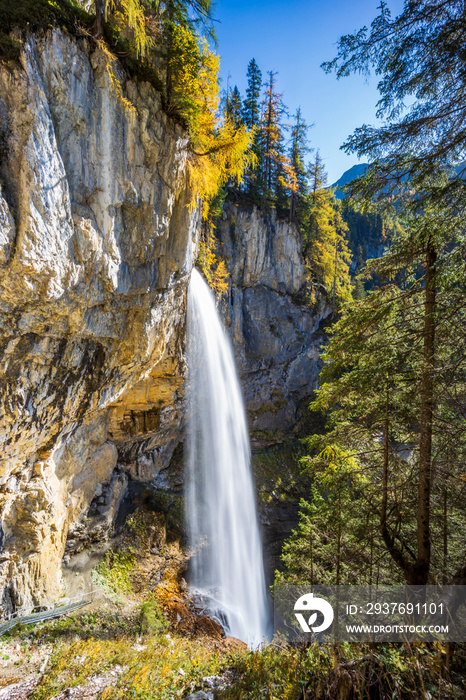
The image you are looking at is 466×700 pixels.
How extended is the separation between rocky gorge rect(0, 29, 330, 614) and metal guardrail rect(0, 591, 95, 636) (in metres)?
0.30

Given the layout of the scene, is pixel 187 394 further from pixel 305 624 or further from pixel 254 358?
pixel 305 624

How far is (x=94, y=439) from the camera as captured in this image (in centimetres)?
1077

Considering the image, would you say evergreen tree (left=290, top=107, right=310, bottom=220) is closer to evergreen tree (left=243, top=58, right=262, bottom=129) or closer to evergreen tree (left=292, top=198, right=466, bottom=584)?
evergreen tree (left=243, top=58, right=262, bottom=129)

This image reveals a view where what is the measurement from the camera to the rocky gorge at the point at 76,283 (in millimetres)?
4219

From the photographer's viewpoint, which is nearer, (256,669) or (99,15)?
(256,669)

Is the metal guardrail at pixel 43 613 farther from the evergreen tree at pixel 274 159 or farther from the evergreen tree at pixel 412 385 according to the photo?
the evergreen tree at pixel 274 159

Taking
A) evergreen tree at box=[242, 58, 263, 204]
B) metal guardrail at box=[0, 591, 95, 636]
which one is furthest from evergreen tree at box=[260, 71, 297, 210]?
metal guardrail at box=[0, 591, 95, 636]

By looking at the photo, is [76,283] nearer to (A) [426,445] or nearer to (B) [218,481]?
(A) [426,445]

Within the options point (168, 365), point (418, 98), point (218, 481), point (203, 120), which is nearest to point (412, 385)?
point (418, 98)

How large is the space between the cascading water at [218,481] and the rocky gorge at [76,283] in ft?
5.95

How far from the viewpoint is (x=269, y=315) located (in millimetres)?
18688

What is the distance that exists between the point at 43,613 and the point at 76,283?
8.19 meters

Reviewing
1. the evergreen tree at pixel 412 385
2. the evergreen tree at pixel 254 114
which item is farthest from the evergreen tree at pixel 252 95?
→ the evergreen tree at pixel 412 385

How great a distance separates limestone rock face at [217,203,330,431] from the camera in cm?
1711
